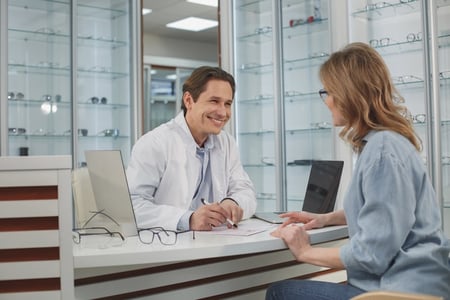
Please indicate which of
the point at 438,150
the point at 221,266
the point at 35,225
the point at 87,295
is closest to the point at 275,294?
the point at 221,266

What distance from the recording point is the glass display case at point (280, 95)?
4.78 meters

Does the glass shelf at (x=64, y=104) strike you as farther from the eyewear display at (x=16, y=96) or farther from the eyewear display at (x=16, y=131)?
the eyewear display at (x=16, y=131)

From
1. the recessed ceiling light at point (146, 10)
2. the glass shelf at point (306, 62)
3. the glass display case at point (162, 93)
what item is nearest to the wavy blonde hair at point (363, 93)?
the glass shelf at point (306, 62)

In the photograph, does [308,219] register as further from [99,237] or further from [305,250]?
[99,237]

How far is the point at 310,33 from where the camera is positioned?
16.3ft

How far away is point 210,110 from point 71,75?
2767 millimetres

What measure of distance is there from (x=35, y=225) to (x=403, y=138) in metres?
1.01

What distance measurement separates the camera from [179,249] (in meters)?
1.50

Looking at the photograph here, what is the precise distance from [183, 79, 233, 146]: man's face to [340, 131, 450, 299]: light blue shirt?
1020 millimetres

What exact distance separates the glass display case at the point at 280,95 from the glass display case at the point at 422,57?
460mm

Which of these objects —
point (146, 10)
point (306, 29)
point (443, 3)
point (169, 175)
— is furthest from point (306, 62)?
point (146, 10)

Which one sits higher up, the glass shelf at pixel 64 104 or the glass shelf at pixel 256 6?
the glass shelf at pixel 256 6

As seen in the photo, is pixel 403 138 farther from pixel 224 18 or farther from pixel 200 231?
pixel 224 18

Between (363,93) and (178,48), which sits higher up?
(178,48)
